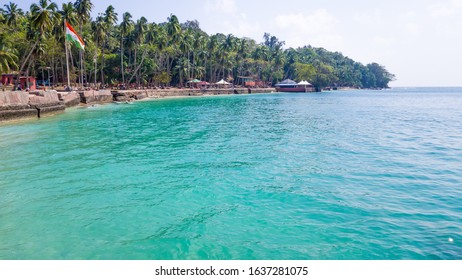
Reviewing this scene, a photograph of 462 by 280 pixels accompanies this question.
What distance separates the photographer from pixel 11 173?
1396 cm

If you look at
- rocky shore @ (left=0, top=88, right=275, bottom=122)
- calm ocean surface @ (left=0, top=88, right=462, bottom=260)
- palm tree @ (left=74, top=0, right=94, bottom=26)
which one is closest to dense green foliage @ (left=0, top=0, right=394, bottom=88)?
palm tree @ (left=74, top=0, right=94, bottom=26)

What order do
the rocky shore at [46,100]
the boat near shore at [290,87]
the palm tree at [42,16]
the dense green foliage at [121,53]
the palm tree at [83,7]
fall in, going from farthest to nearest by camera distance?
the boat near shore at [290,87], the palm tree at [83,7], the dense green foliage at [121,53], the palm tree at [42,16], the rocky shore at [46,100]

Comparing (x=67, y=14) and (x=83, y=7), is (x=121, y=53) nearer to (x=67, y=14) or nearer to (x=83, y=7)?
(x=83, y=7)

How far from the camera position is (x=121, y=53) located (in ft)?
243

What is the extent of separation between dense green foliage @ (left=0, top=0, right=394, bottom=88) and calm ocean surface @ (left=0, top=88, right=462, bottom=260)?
3420 cm

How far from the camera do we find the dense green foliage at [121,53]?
180 ft

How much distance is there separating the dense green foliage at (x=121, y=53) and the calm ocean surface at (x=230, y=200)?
34.2 m

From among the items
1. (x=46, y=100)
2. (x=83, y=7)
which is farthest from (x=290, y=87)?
(x=46, y=100)

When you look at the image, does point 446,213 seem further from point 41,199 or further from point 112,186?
point 41,199

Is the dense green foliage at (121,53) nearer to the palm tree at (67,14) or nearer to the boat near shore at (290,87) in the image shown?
the palm tree at (67,14)

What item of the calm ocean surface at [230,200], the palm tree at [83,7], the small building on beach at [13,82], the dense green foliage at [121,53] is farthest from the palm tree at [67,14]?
the calm ocean surface at [230,200]

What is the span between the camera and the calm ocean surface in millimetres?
7805

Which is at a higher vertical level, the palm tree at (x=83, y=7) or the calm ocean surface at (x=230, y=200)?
the palm tree at (x=83, y=7)

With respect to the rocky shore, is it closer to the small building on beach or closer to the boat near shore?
the small building on beach
